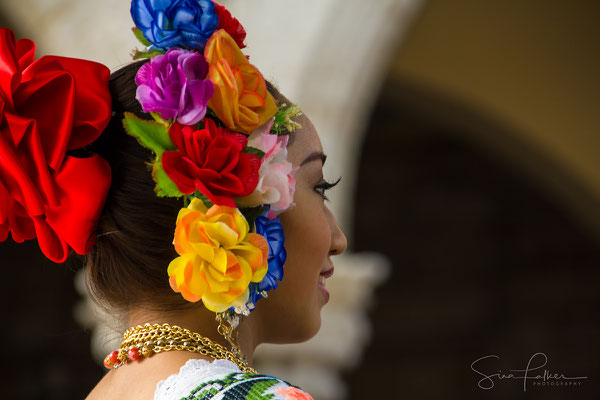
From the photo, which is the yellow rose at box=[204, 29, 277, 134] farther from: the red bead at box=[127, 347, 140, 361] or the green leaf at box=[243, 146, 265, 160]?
the red bead at box=[127, 347, 140, 361]

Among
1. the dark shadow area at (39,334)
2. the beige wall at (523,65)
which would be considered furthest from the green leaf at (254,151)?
the dark shadow area at (39,334)

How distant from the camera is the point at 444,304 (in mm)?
7461

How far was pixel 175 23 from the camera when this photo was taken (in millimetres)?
1448

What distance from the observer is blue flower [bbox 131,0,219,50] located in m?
1.45

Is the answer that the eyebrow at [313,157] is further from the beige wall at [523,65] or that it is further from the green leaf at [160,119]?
the beige wall at [523,65]

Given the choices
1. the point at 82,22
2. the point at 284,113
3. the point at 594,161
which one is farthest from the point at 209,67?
the point at 594,161

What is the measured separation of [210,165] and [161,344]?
297 millimetres

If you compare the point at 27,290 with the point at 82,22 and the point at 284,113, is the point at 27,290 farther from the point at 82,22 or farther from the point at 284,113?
the point at 284,113

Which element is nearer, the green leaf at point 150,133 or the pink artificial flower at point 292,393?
the pink artificial flower at point 292,393

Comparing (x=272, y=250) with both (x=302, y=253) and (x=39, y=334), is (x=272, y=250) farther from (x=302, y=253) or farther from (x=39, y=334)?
(x=39, y=334)

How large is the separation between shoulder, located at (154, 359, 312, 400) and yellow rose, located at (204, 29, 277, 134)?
0.40 meters

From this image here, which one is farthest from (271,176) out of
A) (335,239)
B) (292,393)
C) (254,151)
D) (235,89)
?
(292,393)

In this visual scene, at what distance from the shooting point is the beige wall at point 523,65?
577 cm

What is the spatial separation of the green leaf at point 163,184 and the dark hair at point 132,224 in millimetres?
29
